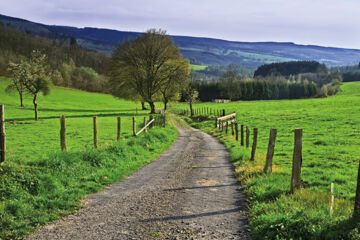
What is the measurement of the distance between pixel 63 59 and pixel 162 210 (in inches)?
6725

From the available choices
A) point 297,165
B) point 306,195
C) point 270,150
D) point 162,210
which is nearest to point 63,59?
point 270,150

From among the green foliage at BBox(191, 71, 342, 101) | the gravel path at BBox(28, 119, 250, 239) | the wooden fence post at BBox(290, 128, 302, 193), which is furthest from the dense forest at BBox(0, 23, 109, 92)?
the wooden fence post at BBox(290, 128, 302, 193)

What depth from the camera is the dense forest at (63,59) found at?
390ft

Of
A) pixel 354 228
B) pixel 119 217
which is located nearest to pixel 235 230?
pixel 354 228

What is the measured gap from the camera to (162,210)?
27.4ft

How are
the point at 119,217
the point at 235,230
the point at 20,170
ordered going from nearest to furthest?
the point at 235,230 < the point at 119,217 < the point at 20,170

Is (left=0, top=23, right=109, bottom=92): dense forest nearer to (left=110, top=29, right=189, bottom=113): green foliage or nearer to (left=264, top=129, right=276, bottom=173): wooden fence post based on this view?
(left=110, top=29, right=189, bottom=113): green foliage

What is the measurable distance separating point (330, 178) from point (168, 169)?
287 inches

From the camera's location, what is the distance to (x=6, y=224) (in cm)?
707

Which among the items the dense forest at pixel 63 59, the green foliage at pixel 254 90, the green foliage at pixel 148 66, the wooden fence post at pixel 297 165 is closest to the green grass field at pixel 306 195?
the wooden fence post at pixel 297 165

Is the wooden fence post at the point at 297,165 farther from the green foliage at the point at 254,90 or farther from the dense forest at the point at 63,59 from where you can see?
the green foliage at the point at 254,90

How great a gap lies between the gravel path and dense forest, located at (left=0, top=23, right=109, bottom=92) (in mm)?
90542

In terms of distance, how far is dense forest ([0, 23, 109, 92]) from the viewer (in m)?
119

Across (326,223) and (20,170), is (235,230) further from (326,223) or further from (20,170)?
(20,170)
